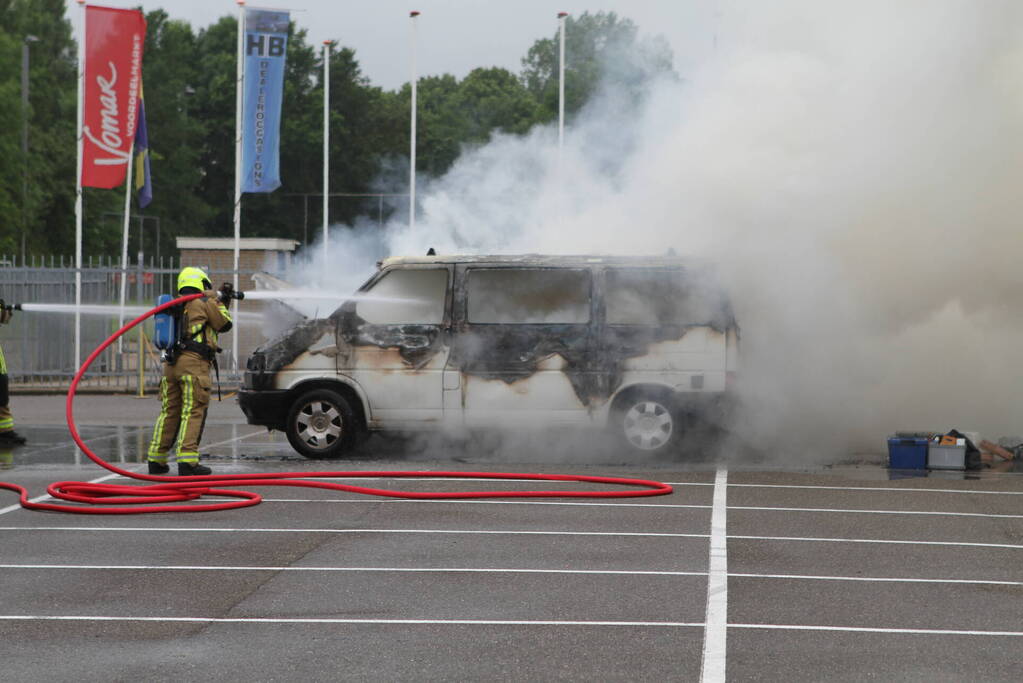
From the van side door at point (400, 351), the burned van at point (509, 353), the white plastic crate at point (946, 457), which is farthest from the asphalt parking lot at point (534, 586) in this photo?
the van side door at point (400, 351)

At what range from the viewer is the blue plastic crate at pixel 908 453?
13289 mm

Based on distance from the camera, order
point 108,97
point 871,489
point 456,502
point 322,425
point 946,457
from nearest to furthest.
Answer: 1. point 456,502
2. point 871,489
3. point 946,457
4. point 322,425
5. point 108,97

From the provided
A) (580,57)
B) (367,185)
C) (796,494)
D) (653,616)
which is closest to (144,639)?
(653,616)

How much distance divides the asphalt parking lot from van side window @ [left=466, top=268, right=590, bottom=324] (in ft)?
6.41

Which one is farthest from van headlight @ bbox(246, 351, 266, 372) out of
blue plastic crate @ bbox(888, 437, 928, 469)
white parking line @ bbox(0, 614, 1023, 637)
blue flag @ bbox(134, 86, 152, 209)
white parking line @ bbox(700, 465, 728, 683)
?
blue flag @ bbox(134, 86, 152, 209)

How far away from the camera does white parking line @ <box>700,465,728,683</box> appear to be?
19.7 feet

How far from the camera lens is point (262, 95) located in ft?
90.0

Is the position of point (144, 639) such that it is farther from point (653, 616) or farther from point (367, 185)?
point (367, 185)

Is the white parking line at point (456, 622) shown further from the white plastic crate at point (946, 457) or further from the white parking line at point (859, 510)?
the white plastic crate at point (946, 457)

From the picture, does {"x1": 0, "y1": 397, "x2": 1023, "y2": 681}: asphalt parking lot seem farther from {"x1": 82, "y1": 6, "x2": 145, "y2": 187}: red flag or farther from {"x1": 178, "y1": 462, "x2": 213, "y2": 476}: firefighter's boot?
{"x1": 82, "y1": 6, "x2": 145, "y2": 187}: red flag

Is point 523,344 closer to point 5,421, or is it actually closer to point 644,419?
point 644,419

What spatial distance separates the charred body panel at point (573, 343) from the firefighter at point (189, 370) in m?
1.15

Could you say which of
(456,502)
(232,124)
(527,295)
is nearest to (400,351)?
(527,295)

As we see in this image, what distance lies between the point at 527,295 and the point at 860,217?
3.46 metres
